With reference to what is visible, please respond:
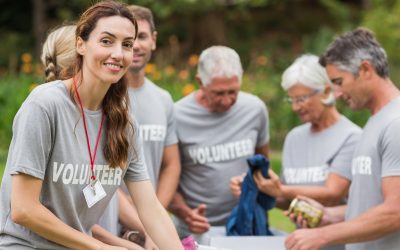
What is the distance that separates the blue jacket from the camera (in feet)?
16.2

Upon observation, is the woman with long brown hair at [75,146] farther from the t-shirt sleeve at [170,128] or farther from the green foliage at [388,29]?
the green foliage at [388,29]

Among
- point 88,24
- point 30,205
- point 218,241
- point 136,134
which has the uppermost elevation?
point 88,24

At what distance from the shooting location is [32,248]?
3.41m

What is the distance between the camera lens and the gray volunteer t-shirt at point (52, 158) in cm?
330

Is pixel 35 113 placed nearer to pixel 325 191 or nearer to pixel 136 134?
pixel 136 134

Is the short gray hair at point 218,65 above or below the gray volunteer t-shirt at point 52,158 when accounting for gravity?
above

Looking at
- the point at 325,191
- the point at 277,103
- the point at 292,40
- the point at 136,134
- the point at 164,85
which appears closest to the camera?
the point at 136,134

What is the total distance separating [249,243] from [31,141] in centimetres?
160

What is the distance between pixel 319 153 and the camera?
513 centimetres

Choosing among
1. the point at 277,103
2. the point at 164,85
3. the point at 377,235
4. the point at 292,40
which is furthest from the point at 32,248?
the point at 292,40

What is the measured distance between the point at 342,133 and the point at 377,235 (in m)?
0.95

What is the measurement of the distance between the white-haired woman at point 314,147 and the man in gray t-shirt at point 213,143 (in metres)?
0.24

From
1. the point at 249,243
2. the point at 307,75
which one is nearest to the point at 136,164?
the point at 249,243

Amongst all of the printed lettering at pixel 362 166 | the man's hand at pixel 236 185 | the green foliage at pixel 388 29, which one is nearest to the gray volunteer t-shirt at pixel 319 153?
the man's hand at pixel 236 185
